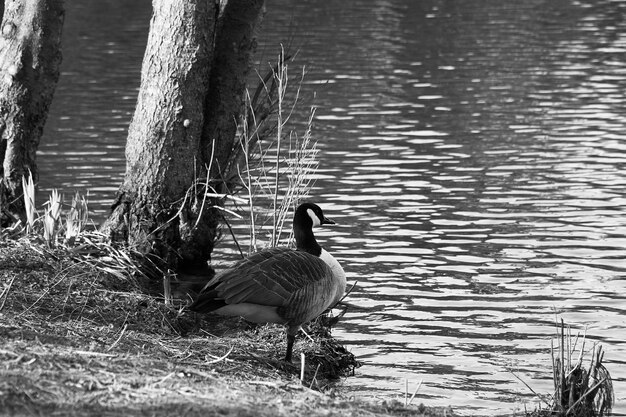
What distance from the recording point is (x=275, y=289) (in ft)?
30.1

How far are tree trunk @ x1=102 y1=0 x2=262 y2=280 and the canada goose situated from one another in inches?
114

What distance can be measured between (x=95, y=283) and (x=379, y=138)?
1155 cm

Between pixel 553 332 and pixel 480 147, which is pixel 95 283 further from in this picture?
pixel 480 147

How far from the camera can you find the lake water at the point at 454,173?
1127 cm

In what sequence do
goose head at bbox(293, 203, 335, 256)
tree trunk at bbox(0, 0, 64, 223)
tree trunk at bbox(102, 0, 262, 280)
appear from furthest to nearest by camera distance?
tree trunk at bbox(0, 0, 64, 223)
tree trunk at bbox(102, 0, 262, 280)
goose head at bbox(293, 203, 335, 256)

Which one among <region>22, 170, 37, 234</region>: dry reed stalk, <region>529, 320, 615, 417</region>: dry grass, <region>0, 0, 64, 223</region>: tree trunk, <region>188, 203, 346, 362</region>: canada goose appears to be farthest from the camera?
<region>0, 0, 64, 223</region>: tree trunk

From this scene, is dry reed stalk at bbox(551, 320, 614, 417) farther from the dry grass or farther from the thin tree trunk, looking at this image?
the thin tree trunk

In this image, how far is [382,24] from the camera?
1415 inches

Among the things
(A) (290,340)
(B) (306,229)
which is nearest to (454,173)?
(B) (306,229)

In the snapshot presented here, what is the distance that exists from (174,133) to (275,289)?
3688 mm

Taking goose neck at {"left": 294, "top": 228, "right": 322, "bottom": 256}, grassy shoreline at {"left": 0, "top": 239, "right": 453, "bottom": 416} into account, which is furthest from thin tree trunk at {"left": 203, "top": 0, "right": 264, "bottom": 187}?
goose neck at {"left": 294, "top": 228, "right": 322, "bottom": 256}

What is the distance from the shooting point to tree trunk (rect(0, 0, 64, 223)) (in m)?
12.5

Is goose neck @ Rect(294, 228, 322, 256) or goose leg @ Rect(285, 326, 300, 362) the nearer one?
goose leg @ Rect(285, 326, 300, 362)

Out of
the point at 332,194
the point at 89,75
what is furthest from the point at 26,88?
the point at 89,75
